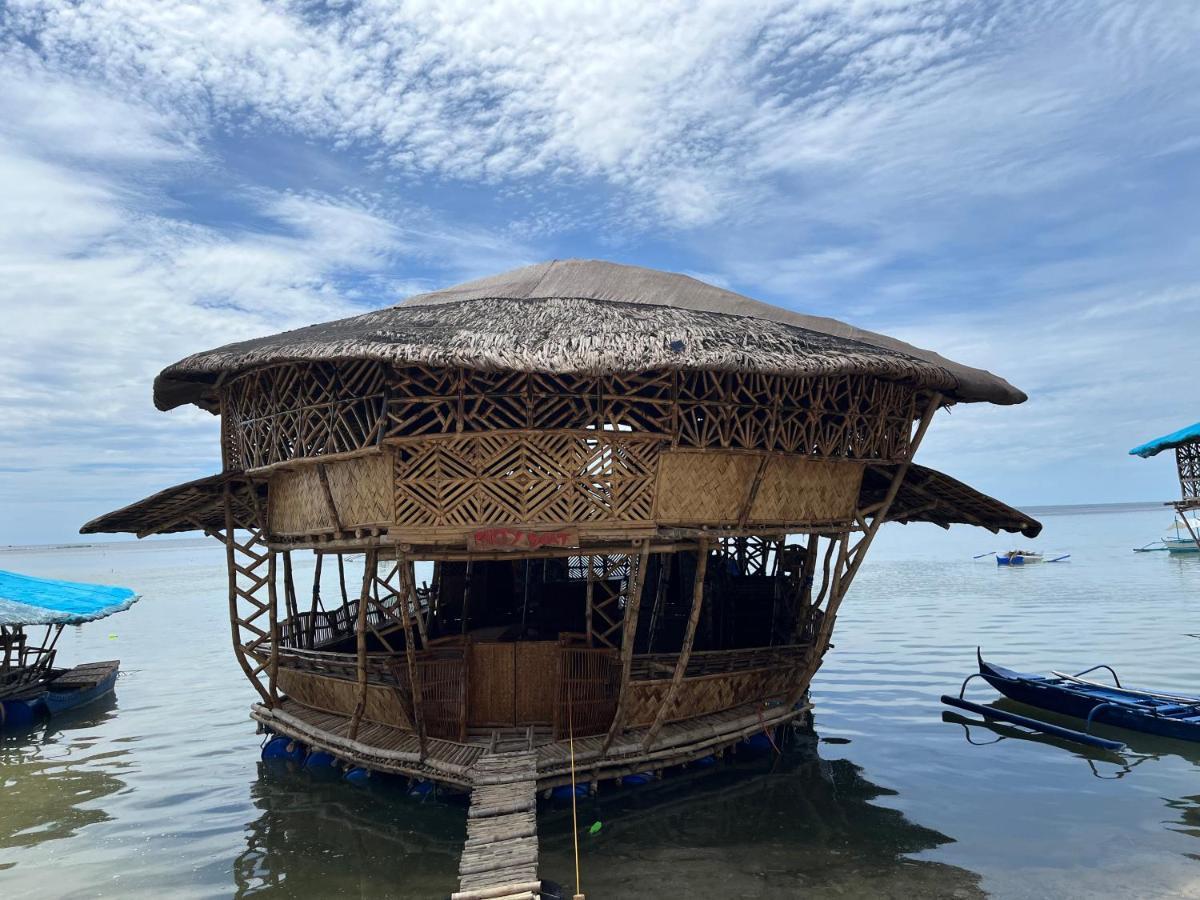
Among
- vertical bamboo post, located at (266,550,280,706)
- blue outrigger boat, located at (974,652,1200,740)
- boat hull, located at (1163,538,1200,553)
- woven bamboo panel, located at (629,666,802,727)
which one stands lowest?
blue outrigger boat, located at (974,652,1200,740)

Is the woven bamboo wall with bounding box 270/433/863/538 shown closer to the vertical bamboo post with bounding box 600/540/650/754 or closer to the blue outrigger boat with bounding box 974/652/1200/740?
the vertical bamboo post with bounding box 600/540/650/754

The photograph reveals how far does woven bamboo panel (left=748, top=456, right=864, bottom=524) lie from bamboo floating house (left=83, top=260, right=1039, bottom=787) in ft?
0.13

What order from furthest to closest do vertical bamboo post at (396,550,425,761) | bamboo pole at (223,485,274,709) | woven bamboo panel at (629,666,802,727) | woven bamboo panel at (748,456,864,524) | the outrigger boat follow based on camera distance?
the outrigger boat
bamboo pole at (223,485,274,709)
woven bamboo panel at (629,666,802,727)
woven bamboo panel at (748,456,864,524)
vertical bamboo post at (396,550,425,761)

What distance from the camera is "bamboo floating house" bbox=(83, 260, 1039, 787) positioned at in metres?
10.1

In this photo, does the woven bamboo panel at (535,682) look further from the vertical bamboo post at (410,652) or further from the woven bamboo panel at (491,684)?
the vertical bamboo post at (410,652)

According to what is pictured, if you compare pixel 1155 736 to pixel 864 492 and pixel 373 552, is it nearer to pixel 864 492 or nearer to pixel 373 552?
pixel 864 492

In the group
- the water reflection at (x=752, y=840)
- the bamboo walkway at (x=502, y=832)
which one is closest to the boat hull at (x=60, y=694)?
the bamboo walkway at (x=502, y=832)

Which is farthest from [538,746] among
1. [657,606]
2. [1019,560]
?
[1019,560]

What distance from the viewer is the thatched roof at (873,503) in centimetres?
1323

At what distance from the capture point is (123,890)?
9.76 metres

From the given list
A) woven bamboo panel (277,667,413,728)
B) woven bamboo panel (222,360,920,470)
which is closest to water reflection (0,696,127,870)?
woven bamboo panel (277,667,413,728)

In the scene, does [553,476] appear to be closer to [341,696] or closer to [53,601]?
[341,696]

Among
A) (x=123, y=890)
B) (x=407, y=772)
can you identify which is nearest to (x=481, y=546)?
(x=407, y=772)

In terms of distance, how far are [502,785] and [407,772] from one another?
1707mm
